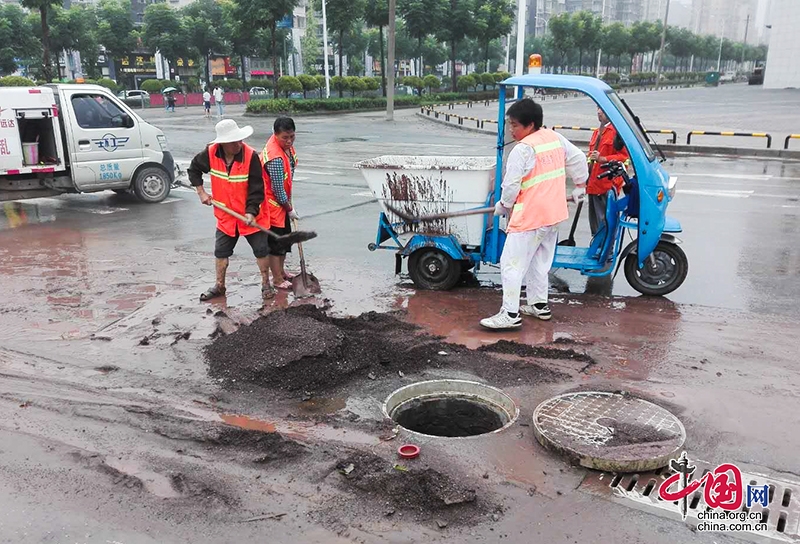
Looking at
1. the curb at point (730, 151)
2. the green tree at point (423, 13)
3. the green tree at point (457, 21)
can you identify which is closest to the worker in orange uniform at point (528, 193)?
the curb at point (730, 151)

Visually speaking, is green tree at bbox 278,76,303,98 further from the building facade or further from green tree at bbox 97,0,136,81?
the building facade

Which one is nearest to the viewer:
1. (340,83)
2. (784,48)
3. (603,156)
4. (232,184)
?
(232,184)

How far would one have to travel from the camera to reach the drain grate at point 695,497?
9.88 ft

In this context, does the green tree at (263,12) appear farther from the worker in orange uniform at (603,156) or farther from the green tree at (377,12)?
the worker in orange uniform at (603,156)

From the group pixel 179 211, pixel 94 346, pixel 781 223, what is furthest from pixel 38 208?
pixel 781 223

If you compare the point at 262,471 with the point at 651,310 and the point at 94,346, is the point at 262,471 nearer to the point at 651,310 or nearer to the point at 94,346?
the point at 94,346

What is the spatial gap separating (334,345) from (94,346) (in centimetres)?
203

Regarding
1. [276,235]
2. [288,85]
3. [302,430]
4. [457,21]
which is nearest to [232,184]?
[276,235]

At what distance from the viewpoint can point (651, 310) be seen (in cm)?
609

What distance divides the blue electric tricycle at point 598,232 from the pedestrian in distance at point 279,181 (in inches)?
31.3

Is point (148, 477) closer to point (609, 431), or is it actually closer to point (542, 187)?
point (609, 431)

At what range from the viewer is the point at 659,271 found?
6.41m

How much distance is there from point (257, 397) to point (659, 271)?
411 cm

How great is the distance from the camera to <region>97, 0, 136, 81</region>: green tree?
55116 mm
